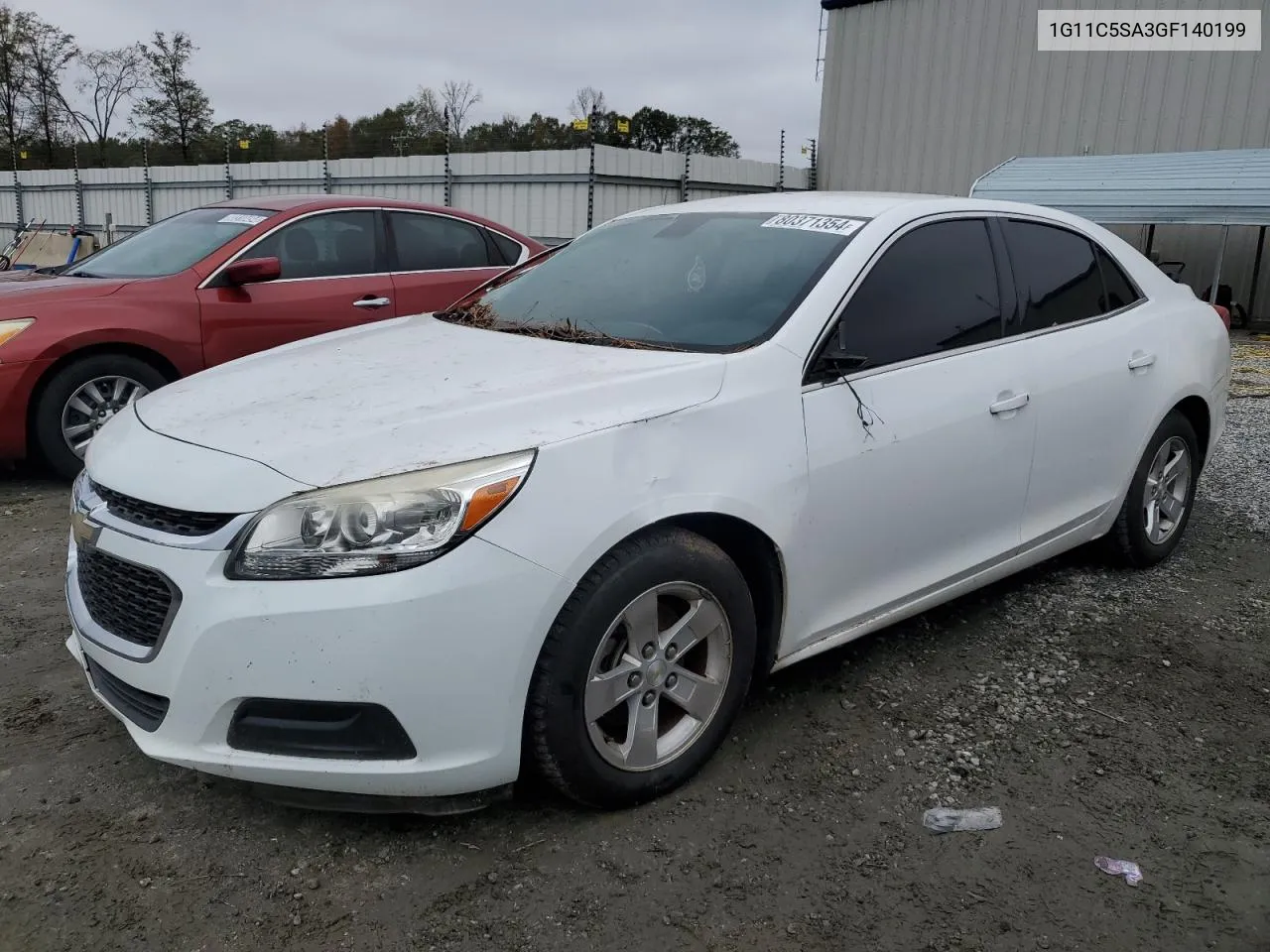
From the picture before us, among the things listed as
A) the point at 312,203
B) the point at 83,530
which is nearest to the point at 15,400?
the point at 312,203

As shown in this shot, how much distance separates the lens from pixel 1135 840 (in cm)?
246

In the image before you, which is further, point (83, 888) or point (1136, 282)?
point (1136, 282)

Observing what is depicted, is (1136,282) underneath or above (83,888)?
above

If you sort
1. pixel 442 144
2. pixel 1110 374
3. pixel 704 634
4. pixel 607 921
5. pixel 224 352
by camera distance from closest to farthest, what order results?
pixel 607 921, pixel 704 634, pixel 1110 374, pixel 224 352, pixel 442 144

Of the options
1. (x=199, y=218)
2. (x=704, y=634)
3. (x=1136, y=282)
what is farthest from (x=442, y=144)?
(x=704, y=634)

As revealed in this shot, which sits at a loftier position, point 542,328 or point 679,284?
point 679,284

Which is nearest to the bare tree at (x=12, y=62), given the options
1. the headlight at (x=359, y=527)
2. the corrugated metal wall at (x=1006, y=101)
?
the corrugated metal wall at (x=1006, y=101)

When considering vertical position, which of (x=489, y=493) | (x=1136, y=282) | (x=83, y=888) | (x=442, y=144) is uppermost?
(x=442, y=144)

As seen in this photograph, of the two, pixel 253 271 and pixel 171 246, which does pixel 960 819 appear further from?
pixel 171 246

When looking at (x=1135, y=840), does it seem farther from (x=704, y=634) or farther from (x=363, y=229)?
(x=363, y=229)

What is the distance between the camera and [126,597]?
2.33 m

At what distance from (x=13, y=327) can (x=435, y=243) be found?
2.56m

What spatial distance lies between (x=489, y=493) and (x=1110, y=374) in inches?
104

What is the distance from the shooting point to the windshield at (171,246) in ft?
19.1
